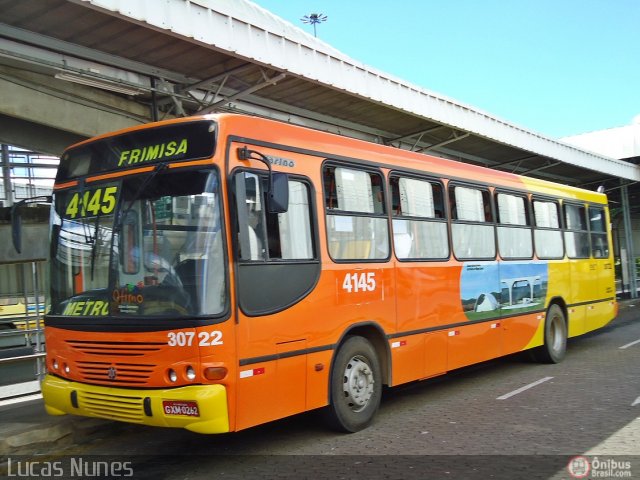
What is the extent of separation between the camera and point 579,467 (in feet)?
16.6

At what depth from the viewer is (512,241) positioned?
9.78 metres

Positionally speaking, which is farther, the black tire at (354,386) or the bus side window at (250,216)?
the black tire at (354,386)

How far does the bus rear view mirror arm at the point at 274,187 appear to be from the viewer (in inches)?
206

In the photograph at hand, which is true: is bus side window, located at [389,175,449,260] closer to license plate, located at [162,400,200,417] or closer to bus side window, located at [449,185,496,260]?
bus side window, located at [449,185,496,260]

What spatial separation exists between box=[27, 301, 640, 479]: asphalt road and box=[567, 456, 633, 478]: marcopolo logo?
89mm

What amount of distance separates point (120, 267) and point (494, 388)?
5.75 metres

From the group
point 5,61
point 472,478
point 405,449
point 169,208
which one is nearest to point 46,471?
point 169,208

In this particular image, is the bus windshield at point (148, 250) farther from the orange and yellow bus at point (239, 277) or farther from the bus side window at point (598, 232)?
the bus side window at point (598, 232)

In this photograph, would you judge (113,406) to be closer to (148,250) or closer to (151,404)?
(151,404)

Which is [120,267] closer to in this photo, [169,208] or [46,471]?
[169,208]

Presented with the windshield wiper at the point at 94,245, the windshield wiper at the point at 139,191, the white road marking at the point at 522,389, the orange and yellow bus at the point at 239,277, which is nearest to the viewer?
the orange and yellow bus at the point at 239,277

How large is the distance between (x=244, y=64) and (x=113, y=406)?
5939mm

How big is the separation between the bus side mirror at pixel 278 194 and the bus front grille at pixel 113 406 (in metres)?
2.00

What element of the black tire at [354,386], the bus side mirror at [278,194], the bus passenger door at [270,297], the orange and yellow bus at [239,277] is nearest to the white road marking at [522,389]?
the orange and yellow bus at [239,277]
